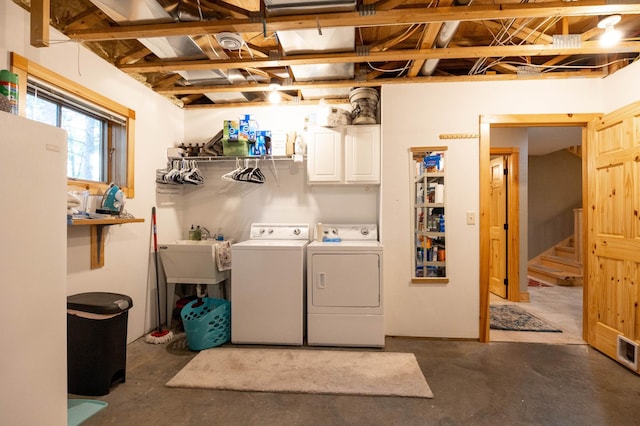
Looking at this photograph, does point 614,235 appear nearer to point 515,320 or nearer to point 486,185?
point 486,185

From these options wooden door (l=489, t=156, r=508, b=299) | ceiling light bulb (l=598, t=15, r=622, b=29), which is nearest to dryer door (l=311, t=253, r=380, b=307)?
ceiling light bulb (l=598, t=15, r=622, b=29)

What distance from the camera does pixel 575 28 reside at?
2549mm

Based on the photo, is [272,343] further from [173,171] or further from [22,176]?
[22,176]

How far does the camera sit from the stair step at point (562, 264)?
535 centimetres

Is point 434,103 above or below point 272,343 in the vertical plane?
above

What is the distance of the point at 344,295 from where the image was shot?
265 cm

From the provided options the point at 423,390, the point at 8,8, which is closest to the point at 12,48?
the point at 8,8

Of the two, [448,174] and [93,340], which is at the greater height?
[448,174]

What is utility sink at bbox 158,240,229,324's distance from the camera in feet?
9.44

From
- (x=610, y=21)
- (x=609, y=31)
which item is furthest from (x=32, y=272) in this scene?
(x=609, y=31)

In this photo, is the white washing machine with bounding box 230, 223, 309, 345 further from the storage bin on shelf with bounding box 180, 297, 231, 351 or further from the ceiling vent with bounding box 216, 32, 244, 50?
the ceiling vent with bounding box 216, 32, 244, 50

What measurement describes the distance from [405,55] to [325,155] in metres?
1.16

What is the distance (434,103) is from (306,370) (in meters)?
2.65

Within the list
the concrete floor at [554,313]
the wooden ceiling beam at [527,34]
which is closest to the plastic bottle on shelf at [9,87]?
the wooden ceiling beam at [527,34]
